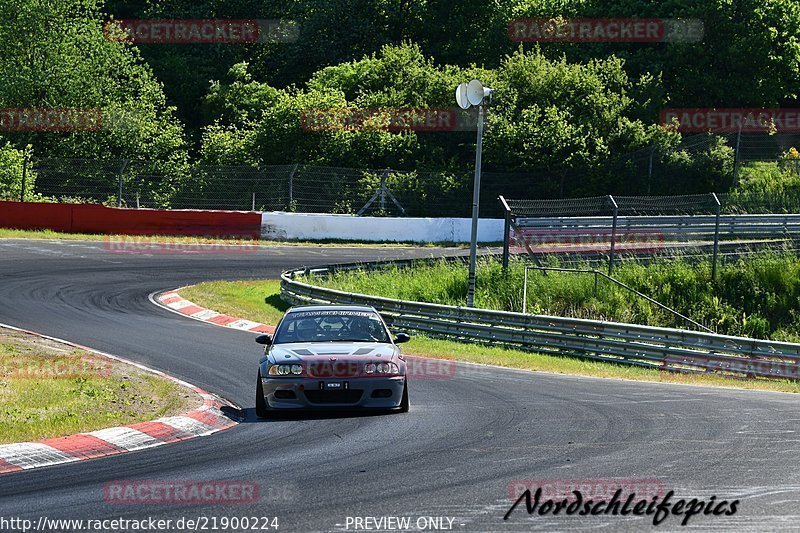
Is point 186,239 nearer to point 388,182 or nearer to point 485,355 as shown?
point 388,182

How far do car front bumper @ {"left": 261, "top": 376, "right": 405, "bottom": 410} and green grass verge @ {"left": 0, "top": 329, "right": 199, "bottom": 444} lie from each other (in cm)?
134

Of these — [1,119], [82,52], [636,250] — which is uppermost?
[82,52]

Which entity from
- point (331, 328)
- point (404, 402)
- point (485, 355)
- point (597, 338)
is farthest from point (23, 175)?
point (404, 402)

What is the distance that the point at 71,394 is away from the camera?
507 inches

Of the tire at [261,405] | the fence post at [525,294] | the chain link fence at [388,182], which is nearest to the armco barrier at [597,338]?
the fence post at [525,294]

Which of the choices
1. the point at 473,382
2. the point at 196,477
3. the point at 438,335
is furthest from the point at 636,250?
the point at 196,477

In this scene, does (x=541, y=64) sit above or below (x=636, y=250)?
above

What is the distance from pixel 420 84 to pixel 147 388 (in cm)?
3381

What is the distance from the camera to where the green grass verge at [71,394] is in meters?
11.0

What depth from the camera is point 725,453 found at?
9312 millimetres

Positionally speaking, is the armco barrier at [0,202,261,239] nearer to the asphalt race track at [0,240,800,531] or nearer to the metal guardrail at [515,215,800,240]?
the metal guardrail at [515,215,800,240]

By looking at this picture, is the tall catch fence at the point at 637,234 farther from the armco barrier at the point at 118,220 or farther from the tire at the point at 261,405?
the tire at the point at 261,405

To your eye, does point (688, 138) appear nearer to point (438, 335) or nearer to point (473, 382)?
point (438, 335)

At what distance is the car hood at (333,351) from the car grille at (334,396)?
37cm
